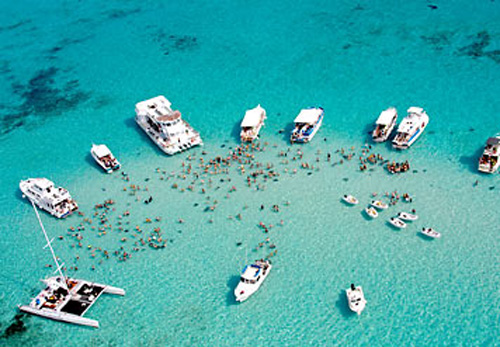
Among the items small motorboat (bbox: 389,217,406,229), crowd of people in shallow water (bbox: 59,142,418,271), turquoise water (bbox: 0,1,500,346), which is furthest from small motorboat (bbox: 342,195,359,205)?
small motorboat (bbox: 389,217,406,229)

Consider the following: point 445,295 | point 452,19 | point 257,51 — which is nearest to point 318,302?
point 445,295

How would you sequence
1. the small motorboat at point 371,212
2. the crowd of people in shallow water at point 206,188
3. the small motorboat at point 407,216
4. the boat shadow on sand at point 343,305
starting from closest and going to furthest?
the boat shadow on sand at point 343,305 < the small motorboat at point 407,216 < the small motorboat at point 371,212 < the crowd of people in shallow water at point 206,188

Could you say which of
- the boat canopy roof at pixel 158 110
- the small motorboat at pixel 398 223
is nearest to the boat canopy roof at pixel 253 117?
the boat canopy roof at pixel 158 110

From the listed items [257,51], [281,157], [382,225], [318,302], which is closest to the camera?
[318,302]

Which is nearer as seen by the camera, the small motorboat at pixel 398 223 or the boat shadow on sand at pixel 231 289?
the boat shadow on sand at pixel 231 289

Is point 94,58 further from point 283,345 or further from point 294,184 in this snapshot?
point 283,345

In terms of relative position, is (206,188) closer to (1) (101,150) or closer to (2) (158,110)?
(2) (158,110)

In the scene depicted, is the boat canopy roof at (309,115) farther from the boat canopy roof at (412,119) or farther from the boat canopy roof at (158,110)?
the boat canopy roof at (158,110)
